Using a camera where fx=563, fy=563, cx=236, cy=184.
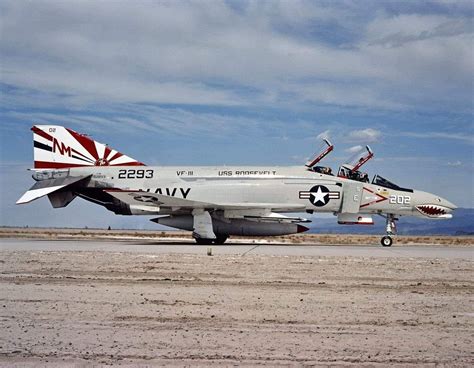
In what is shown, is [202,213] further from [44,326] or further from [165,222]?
[44,326]

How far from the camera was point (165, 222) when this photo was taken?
85.7ft

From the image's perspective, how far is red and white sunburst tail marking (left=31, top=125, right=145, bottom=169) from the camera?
30.2 m

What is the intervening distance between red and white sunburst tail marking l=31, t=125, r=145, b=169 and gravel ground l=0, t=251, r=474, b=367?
51.6ft

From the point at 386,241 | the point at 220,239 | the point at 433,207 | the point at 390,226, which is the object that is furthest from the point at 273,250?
the point at 433,207

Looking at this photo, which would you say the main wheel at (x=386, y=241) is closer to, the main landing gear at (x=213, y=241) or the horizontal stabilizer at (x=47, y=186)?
the main landing gear at (x=213, y=241)

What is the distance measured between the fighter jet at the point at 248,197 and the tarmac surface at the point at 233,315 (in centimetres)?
1027

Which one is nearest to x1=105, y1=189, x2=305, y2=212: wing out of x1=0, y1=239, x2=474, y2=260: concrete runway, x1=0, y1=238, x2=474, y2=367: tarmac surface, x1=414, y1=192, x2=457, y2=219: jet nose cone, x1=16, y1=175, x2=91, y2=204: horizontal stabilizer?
x1=0, y1=239, x2=474, y2=260: concrete runway

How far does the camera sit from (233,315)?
829cm

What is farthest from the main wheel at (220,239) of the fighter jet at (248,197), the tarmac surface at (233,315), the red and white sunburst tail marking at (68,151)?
the tarmac surface at (233,315)

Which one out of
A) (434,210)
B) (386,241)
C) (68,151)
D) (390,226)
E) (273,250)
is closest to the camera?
(273,250)

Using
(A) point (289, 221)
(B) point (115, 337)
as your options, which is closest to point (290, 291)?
(B) point (115, 337)

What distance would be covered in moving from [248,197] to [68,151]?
1062cm

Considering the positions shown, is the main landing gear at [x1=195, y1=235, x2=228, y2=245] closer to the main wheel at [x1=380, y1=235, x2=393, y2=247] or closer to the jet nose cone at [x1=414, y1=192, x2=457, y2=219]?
the main wheel at [x1=380, y1=235, x2=393, y2=247]

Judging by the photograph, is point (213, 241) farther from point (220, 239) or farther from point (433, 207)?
point (433, 207)
